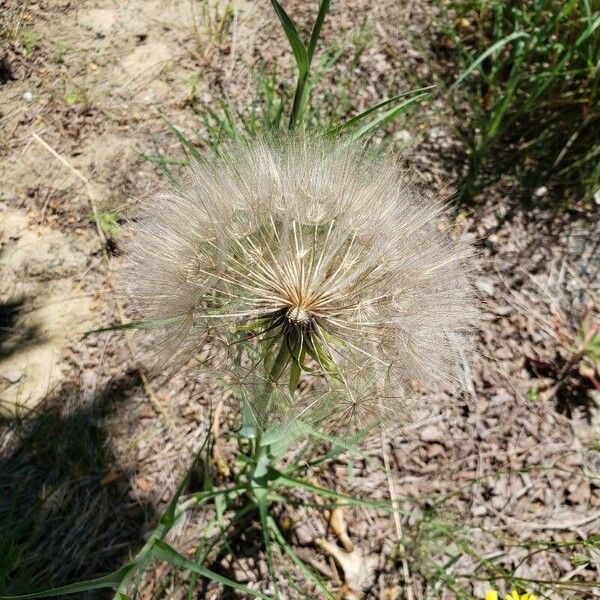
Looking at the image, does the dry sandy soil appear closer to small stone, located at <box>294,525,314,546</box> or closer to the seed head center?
small stone, located at <box>294,525,314,546</box>

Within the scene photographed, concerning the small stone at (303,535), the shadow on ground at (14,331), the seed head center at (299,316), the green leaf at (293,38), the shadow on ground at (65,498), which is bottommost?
the small stone at (303,535)

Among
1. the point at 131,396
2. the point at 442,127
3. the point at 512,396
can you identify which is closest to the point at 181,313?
the point at 131,396

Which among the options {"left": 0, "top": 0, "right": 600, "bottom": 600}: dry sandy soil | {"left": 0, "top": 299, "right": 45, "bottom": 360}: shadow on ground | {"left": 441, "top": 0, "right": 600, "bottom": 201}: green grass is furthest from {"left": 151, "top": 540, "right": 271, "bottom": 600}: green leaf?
{"left": 441, "top": 0, "right": 600, "bottom": 201}: green grass

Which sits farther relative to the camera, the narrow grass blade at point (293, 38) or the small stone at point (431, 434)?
the small stone at point (431, 434)

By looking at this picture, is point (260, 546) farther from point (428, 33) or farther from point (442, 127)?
point (428, 33)

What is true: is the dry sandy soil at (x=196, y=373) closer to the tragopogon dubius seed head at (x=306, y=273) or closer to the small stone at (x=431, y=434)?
the small stone at (x=431, y=434)

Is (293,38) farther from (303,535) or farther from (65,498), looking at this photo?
(65,498)

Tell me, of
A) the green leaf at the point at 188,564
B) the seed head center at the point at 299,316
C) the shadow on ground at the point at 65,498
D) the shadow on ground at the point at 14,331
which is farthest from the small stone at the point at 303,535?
the shadow on ground at the point at 14,331
